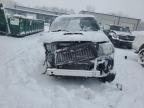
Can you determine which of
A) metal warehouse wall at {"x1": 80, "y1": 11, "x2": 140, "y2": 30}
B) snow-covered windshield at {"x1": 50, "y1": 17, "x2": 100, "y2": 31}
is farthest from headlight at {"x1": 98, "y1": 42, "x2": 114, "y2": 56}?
A: metal warehouse wall at {"x1": 80, "y1": 11, "x2": 140, "y2": 30}

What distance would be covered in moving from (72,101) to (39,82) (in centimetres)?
127

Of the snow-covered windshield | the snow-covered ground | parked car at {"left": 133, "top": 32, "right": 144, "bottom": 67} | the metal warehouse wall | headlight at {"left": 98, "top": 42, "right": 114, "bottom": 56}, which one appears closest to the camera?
the snow-covered ground

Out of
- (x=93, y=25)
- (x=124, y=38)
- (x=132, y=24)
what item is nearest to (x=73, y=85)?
(x=93, y=25)

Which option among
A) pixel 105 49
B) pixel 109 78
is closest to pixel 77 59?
pixel 105 49

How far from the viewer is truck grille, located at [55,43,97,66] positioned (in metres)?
4.62

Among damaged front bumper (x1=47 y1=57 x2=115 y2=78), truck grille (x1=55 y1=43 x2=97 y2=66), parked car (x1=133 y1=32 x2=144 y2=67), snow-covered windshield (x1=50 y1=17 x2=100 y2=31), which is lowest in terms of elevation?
parked car (x1=133 y1=32 x2=144 y2=67)

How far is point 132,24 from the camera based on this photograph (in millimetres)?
38062

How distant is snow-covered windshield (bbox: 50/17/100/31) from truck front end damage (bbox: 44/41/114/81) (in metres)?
1.43

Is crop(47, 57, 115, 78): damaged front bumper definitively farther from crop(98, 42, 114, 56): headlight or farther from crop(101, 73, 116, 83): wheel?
crop(101, 73, 116, 83): wheel

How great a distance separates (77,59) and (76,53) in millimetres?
150

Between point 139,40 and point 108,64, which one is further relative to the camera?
point 139,40

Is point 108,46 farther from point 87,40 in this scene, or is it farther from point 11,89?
point 11,89

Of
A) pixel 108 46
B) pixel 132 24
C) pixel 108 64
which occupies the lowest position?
pixel 132 24

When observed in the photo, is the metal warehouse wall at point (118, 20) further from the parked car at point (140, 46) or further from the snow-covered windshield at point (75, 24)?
the snow-covered windshield at point (75, 24)
